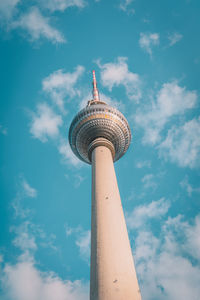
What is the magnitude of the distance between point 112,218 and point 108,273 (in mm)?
6021

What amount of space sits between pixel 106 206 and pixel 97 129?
17.5 metres

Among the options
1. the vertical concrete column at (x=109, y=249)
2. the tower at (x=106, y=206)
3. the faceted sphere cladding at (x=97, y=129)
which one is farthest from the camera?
the faceted sphere cladding at (x=97, y=129)

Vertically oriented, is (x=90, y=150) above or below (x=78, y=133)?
below

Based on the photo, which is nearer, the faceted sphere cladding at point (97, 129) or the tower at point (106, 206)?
the tower at point (106, 206)

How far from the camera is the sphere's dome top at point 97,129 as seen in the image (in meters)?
41.8

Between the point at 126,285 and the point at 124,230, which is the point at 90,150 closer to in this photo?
the point at 124,230

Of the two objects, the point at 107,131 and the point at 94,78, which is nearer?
the point at 107,131

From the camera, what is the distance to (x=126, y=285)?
20.1 m

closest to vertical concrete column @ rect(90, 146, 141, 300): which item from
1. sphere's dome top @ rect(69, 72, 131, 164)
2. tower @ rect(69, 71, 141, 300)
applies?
tower @ rect(69, 71, 141, 300)

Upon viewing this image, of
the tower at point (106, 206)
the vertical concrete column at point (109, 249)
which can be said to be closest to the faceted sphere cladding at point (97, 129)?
the tower at point (106, 206)

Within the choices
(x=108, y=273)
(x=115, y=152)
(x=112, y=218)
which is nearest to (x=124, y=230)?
(x=112, y=218)

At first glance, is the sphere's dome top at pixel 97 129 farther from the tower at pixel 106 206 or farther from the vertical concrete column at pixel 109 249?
the vertical concrete column at pixel 109 249

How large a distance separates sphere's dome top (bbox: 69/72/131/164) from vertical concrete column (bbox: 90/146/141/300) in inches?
442

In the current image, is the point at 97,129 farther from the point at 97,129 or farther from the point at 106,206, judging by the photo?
the point at 106,206
